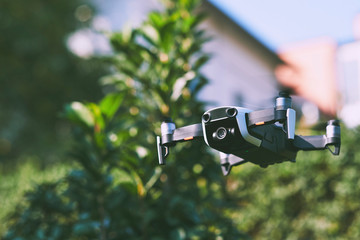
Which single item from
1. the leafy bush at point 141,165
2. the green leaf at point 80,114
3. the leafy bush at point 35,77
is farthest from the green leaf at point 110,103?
the leafy bush at point 35,77

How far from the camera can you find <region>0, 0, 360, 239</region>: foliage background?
10.6 feet

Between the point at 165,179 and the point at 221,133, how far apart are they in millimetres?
1759

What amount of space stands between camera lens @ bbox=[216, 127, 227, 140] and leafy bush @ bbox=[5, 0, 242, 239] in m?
1.31

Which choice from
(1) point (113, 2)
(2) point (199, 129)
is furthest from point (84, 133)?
(1) point (113, 2)

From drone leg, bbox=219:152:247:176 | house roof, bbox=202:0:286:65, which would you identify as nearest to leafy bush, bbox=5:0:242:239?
drone leg, bbox=219:152:247:176

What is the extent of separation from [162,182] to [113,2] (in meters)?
12.1

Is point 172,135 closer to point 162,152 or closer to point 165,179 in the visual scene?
point 162,152

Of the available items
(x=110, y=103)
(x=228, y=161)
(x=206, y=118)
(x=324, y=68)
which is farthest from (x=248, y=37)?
(x=206, y=118)

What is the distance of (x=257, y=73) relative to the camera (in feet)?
53.5

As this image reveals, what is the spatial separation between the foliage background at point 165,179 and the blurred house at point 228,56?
736cm

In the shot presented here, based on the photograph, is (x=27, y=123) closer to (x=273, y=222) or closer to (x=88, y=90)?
(x=88, y=90)

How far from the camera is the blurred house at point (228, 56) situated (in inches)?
522

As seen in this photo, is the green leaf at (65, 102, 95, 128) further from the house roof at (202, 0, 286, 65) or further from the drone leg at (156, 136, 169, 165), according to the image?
the house roof at (202, 0, 286, 65)

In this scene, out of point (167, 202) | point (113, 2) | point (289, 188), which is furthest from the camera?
point (113, 2)
